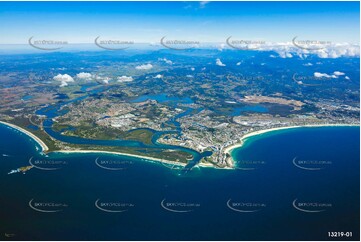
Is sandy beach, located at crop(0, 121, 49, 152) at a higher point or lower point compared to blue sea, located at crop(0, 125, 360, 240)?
higher

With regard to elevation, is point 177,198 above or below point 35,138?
below

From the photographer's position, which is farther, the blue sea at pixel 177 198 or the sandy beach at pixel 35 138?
the sandy beach at pixel 35 138

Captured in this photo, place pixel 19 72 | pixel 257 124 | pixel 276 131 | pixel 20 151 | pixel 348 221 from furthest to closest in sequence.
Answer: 1. pixel 19 72
2. pixel 257 124
3. pixel 276 131
4. pixel 20 151
5. pixel 348 221

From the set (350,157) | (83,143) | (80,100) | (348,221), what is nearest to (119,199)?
(83,143)

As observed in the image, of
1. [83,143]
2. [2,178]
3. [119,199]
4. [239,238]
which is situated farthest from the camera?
[83,143]

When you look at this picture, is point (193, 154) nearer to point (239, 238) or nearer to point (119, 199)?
point (119, 199)

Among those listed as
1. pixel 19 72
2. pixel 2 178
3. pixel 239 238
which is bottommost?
pixel 239 238

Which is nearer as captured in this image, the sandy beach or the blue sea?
the blue sea

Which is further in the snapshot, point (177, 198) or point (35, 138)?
point (35, 138)
